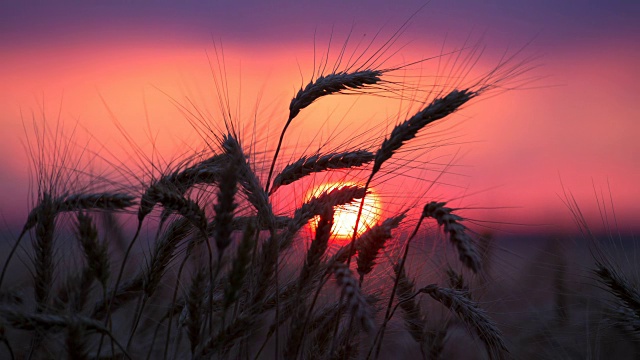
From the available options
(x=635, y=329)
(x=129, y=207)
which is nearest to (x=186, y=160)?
(x=129, y=207)

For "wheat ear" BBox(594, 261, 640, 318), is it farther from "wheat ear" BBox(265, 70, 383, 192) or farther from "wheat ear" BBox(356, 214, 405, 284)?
"wheat ear" BBox(265, 70, 383, 192)

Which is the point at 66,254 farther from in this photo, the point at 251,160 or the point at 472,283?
the point at 472,283

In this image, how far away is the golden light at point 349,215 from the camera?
7.99 ft

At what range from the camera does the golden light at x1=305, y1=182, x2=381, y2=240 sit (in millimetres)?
2436

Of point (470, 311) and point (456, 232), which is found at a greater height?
point (456, 232)

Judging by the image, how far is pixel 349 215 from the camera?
2637 mm

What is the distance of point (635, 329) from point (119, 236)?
3205 millimetres

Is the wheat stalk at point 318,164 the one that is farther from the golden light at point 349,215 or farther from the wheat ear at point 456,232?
the wheat ear at point 456,232

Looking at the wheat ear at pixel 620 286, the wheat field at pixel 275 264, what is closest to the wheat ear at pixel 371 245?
the wheat field at pixel 275 264

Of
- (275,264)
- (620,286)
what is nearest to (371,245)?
(275,264)

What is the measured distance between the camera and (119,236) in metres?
4.04

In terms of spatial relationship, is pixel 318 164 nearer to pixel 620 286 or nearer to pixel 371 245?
pixel 371 245

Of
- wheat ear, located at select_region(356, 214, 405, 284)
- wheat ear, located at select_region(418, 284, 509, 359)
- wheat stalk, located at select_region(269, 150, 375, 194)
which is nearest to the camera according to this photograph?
wheat ear, located at select_region(356, 214, 405, 284)

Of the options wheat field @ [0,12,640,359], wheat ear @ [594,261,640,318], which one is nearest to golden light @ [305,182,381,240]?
wheat field @ [0,12,640,359]
